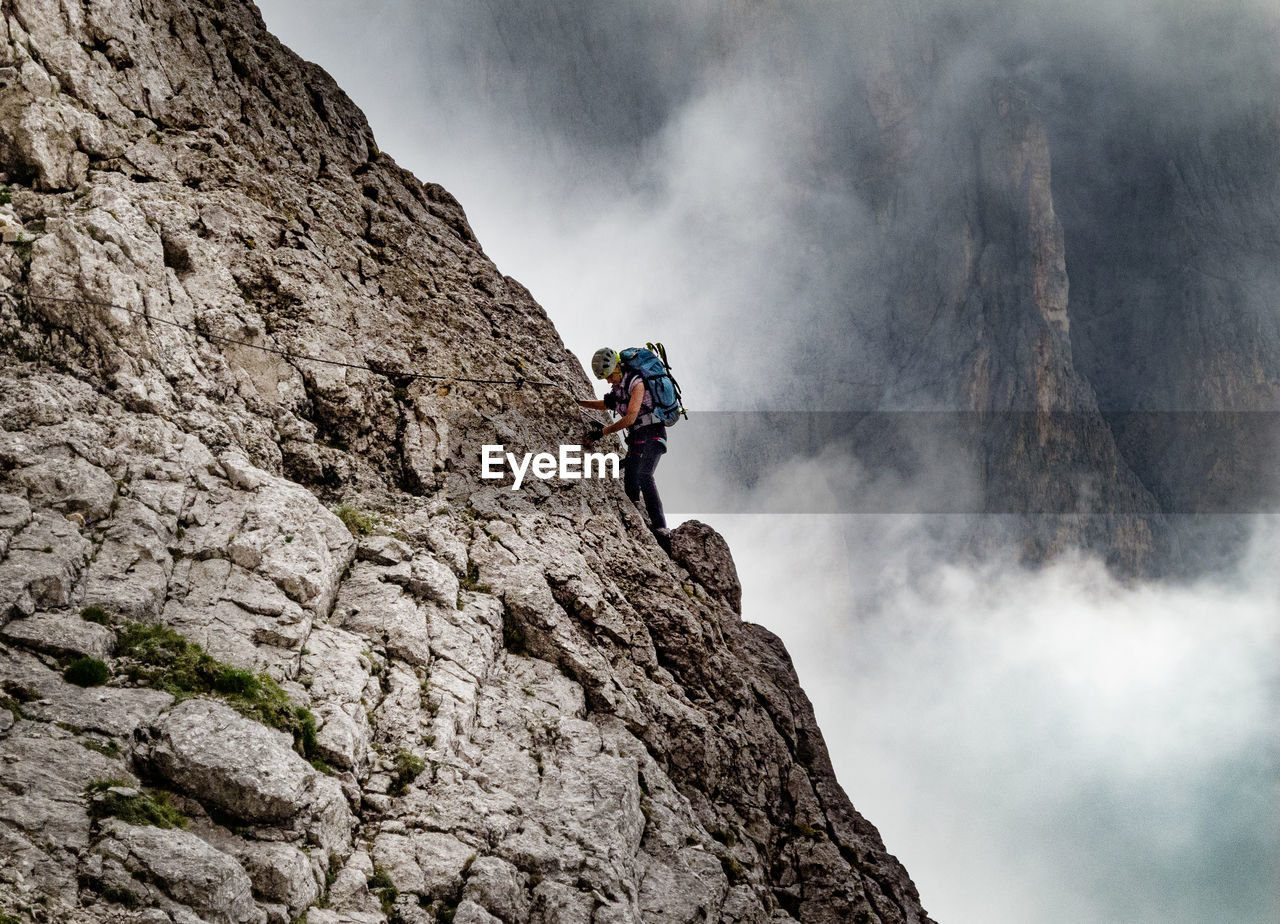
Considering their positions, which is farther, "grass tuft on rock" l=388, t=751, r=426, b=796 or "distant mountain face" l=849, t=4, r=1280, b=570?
"distant mountain face" l=849, t=4, r=1280, b=570

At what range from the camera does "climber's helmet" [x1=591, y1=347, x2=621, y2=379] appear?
22.4 metres

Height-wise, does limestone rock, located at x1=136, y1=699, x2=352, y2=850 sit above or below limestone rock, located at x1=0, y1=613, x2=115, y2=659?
below

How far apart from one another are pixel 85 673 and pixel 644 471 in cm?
1379

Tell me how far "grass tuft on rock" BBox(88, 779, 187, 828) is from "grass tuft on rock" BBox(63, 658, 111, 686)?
1.44 metres

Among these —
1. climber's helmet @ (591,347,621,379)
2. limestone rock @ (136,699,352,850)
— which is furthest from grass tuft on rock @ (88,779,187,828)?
climber's helmet @ (591,347,621,379)

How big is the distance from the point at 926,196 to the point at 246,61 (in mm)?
135158

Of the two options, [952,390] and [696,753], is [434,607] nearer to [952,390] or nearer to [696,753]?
[696,753]

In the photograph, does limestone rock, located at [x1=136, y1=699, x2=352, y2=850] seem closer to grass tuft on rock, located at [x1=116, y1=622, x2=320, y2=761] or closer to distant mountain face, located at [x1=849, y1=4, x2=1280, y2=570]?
grass tuft on rock, located at [x1=116, y1=622, x2=320, y2=761]

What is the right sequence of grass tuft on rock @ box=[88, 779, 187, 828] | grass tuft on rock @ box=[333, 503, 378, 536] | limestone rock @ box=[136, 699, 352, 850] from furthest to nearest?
grass tuft on rock @ box=[333, 503, 378, 536], limestone rock @ box=[136, 699, 352, 850], grass tuft on rock @ box=[88, 779, 187, 828]

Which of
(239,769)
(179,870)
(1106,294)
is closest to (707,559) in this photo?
(239,769)

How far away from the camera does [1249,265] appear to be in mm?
133250

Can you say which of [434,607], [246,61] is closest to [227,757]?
[434,607]

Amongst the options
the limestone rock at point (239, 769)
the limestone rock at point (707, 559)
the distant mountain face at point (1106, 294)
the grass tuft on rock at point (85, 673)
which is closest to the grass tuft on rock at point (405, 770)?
the limestone rock at point (239, 769)

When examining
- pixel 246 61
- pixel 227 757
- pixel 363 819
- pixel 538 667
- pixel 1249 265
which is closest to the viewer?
pixel 227 757
